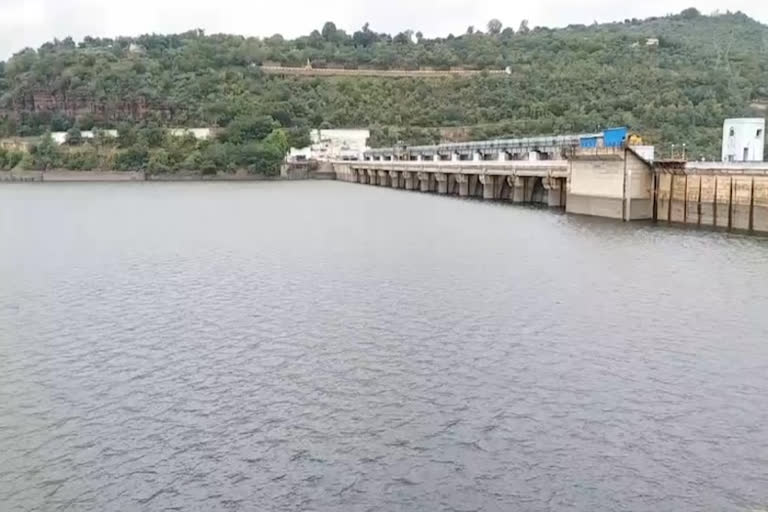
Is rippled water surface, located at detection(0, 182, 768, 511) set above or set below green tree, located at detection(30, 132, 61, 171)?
below

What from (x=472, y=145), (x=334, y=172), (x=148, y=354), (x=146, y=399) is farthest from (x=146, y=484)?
(x=334, y=172)

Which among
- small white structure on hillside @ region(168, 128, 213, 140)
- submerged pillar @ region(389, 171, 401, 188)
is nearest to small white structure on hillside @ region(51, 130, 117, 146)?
small white structure on hillside @ region(168, 128, 213, 140)

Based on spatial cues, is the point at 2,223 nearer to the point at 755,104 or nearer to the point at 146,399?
the point at 146,399

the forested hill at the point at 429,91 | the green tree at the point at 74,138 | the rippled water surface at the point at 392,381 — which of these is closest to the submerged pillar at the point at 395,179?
the forested hill at the point at 429,91

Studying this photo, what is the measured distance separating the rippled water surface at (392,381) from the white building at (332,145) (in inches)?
4064

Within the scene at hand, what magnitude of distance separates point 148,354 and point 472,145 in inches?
2851

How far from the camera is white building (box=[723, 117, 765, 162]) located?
59.8 metres

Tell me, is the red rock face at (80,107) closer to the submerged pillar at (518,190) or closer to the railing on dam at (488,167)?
the railing on dam at (488,167)

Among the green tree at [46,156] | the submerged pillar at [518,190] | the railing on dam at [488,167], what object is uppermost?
the green tree at [46,156]

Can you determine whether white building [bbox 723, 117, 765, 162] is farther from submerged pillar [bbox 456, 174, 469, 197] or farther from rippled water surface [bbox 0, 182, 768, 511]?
submerged pillar [bbox 456, 174, 469, 197]

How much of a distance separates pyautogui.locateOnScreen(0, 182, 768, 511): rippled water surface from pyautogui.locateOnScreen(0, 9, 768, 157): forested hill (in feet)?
262

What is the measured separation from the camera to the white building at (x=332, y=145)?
474 feet

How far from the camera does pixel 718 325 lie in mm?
25453

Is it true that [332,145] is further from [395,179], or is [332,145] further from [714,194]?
[714,194]
